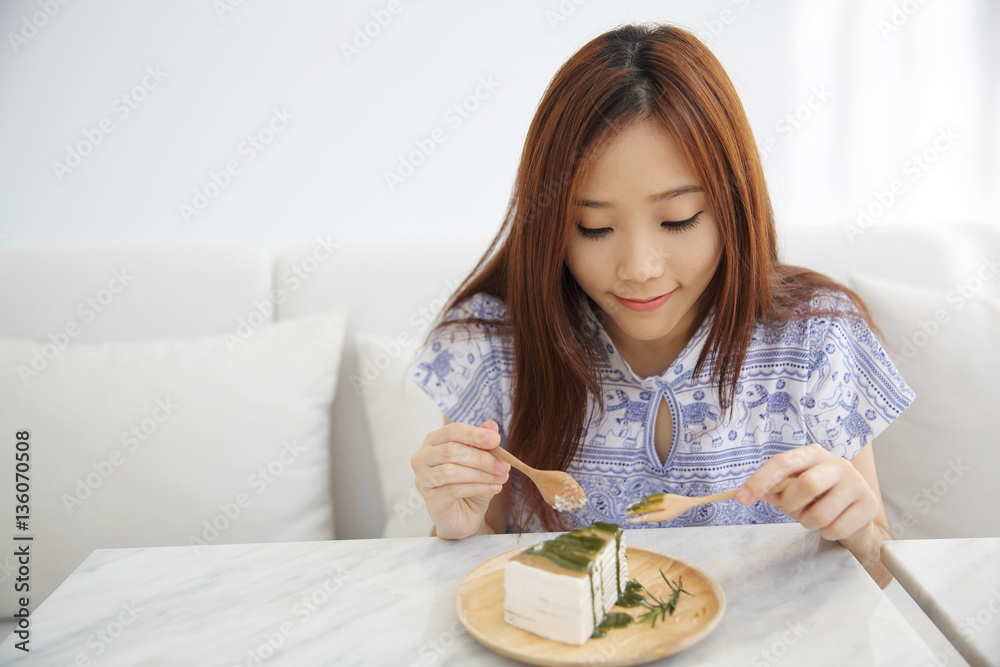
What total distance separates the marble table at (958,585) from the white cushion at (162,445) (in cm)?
110

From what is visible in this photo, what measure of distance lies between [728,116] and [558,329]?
42 centimetres

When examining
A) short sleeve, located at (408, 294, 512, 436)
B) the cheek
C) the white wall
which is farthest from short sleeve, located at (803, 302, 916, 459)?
the white wall

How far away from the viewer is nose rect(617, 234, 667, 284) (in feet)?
3.23

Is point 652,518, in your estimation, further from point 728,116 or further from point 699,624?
point 728,116

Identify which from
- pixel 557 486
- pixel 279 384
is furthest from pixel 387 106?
pixel 557 486

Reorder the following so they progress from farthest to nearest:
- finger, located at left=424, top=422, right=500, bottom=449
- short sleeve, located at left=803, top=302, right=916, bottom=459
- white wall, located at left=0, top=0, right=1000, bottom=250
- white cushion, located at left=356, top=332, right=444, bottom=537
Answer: white wall, located at left=0, top=0, right=1000, bottom=250, white cushion, located at left=356, top=332, right=444, bottom=537, short sleeve, located at left=803, top=302, right=916, bottom=459, finger, located at left=424, top=422, right=500, bottom=449

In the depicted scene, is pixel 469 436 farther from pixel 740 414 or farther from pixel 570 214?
pixel 740 414

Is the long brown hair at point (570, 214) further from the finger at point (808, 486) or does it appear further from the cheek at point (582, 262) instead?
the finger at point (808, 486)

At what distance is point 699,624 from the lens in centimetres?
70

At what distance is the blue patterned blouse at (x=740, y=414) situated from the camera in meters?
1.20

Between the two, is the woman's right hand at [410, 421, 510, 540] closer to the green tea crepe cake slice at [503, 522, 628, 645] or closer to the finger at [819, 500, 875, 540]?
the green tea crepe cake slice at [503, 522, 628, 645]

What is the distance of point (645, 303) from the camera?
107cm

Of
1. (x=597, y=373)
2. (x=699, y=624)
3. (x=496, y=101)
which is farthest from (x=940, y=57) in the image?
(x=699, y=624)

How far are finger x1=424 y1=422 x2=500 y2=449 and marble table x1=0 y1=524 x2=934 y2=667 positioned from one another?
0.46 ft
